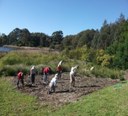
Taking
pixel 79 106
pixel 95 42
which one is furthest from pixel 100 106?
pixel 95 42

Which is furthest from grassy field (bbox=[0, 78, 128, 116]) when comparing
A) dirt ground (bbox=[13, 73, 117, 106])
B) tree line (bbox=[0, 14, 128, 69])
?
tree line (bbox=[0, 14, 128, 69])

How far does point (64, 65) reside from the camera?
31.8 metres

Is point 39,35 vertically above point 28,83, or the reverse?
point 39,35

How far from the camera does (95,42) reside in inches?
3900

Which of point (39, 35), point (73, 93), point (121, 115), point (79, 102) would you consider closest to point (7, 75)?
point (73, 93)

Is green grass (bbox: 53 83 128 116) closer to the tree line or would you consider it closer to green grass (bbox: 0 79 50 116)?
green grass (bbox: 0 79 50 116)

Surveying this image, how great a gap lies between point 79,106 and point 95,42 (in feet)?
278

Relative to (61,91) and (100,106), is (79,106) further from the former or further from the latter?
(61,91)

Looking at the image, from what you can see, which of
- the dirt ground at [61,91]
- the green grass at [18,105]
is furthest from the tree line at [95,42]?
the green grass at [18,105]

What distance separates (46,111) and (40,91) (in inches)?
181

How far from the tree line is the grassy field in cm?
3200

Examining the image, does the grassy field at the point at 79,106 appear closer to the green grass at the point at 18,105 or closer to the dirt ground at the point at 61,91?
the green grass at the point at 18,105

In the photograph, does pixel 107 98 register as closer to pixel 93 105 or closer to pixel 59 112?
pixel 93 105

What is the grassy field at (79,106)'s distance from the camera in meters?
14.2
